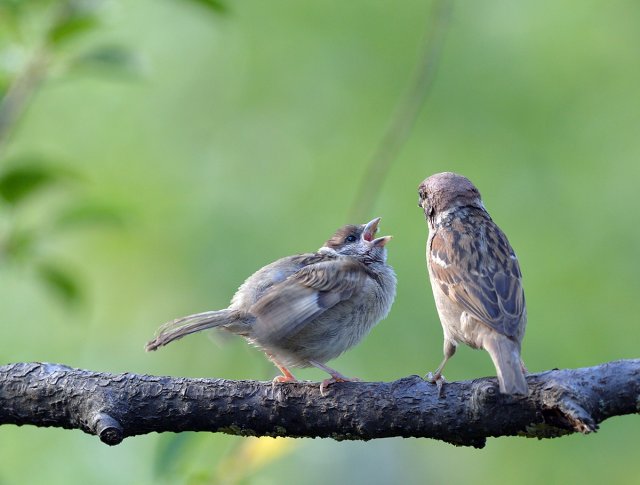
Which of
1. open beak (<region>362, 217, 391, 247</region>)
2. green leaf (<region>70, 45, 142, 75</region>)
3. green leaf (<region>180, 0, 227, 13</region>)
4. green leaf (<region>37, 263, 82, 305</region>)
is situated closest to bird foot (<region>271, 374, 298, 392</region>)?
green leaf (<region>37, 263, 82, 305</region>)

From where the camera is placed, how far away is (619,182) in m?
8.00

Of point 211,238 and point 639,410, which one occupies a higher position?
point 211,238

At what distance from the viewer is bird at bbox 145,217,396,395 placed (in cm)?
424

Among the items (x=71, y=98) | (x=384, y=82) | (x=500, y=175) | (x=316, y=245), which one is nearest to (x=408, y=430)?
(x=316, y=245)

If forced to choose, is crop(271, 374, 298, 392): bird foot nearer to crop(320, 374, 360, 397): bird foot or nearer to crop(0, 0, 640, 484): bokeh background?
crop(320, 374, 360, 397): bird foot

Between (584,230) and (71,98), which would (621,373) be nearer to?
(584,230)

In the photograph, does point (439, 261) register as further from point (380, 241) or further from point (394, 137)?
point (394, 137)

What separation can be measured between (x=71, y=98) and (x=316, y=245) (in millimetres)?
3794

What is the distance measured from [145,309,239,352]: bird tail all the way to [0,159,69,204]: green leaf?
0.85 m

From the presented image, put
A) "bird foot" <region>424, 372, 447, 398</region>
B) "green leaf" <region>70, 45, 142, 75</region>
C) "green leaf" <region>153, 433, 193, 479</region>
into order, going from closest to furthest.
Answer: "bird foot" <region>424, 372, 447, 398</region>, "green leaf" <region>153, 433, 193, 479</region>, "green leaf" <region>70, 45, 142, 75</region>

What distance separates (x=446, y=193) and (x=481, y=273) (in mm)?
670

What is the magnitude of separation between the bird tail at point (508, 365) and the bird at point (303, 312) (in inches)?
28.0

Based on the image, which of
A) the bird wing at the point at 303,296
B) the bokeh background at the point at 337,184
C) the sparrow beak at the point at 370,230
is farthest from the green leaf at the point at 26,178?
the bokeh background at the point at 337,184

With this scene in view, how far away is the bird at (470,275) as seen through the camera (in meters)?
4.19
